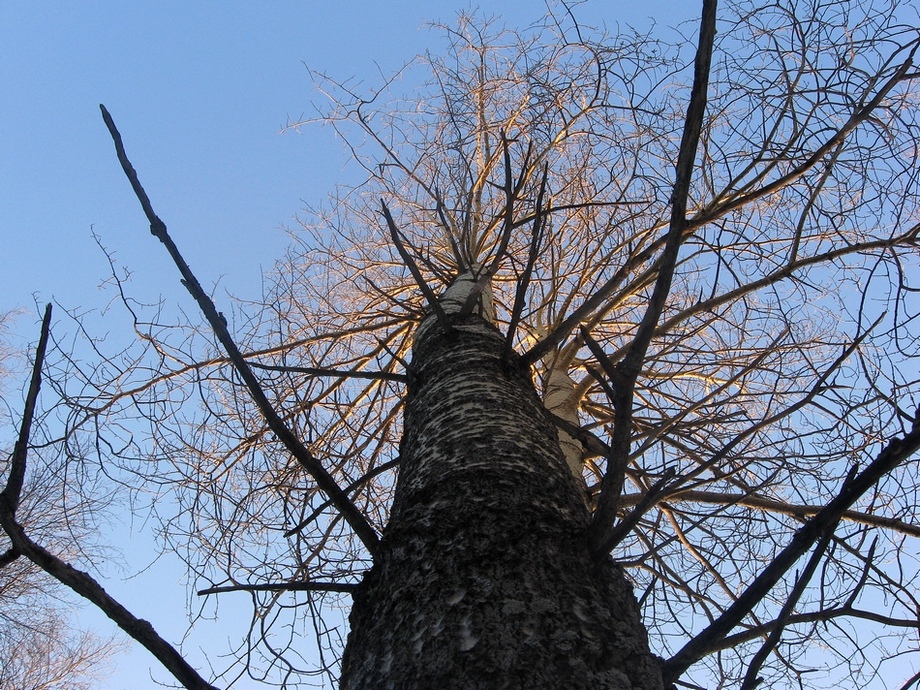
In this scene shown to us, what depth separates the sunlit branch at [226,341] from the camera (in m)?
1.26

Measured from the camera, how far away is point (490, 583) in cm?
104

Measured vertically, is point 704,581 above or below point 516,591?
above

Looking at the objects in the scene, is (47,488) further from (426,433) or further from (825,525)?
(825,525)

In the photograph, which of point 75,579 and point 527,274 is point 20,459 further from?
point 527,274

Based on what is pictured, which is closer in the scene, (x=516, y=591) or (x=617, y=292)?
(x=516, y=591)

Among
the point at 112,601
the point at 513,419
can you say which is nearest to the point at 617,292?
the point at 513,419

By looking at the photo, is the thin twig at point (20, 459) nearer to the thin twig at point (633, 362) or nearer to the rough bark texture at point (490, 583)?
the rough bark texture at point (490, 583)

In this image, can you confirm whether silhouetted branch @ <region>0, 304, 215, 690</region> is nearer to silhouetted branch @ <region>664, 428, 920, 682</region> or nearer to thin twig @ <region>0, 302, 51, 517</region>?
thin twig @ <region>0, 302, 51, 517</region>

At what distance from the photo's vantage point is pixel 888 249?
2.36m

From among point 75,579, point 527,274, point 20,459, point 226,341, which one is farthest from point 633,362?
point 20,459

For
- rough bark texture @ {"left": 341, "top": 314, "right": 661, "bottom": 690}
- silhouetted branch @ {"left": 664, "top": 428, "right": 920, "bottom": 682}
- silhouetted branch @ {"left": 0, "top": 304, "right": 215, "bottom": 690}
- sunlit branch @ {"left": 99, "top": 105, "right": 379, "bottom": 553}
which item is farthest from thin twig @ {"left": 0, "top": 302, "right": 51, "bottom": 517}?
silhouetted branch @ {"left": 664, "top": 428, "right": 920, "bottom": 682}

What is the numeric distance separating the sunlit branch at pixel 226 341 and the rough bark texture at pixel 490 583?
100 mm

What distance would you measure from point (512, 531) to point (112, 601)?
670 millimetres

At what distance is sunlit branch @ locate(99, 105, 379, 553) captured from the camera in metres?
1.26
